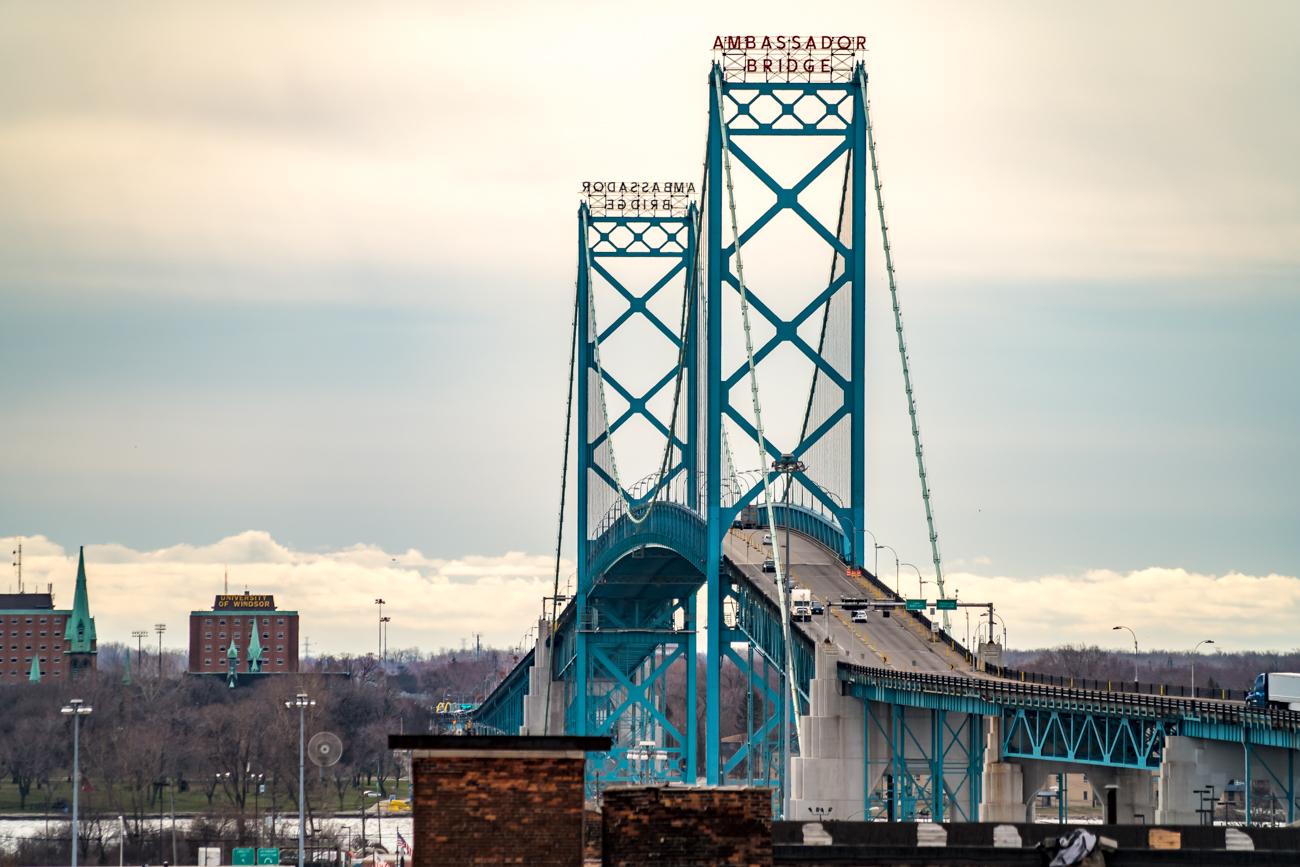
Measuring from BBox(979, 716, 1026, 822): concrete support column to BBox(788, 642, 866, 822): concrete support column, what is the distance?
27.6 feet

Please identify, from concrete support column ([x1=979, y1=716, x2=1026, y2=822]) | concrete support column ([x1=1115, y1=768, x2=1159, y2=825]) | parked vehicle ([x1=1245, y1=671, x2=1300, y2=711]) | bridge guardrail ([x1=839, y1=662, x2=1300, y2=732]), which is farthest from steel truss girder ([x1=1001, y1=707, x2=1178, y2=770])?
parked vehicle ([x1=1245, y1=671, x2=1300, y2=711])

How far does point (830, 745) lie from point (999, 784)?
10.8m

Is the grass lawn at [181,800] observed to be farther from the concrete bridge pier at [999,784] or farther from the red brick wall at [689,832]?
the red brick wall at [689,832]

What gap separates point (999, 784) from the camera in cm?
6562

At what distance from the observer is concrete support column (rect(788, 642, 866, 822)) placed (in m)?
74.3

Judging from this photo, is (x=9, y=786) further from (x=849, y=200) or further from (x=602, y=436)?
(x=849, y=200)

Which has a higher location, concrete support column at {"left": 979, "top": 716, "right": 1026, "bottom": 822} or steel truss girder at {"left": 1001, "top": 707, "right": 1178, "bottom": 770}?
steel truss girder at {"left": 1001, "top": 707, "right": 1178, "bottom": 770}

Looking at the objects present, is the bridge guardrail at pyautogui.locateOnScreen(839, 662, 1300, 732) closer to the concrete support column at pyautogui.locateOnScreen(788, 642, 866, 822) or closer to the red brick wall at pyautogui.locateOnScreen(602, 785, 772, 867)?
the concrete support column at pyautogui.locateOnScreen(788, 642, 866, 822)

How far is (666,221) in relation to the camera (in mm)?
133375

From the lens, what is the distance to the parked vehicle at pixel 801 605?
79.8 meters

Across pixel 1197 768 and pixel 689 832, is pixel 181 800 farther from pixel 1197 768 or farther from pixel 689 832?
pixel 689 832

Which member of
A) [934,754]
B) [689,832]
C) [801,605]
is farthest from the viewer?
[801,605]

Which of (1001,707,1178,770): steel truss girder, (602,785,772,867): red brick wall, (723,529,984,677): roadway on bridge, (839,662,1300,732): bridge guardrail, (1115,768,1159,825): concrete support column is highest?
(723,529,984,677): roadway on bridge

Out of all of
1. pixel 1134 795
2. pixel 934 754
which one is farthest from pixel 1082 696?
pixel 934 754
